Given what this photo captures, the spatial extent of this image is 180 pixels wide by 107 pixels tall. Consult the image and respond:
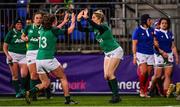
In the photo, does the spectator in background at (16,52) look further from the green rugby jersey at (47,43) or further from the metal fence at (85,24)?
the green rugby jersey at (47,43)

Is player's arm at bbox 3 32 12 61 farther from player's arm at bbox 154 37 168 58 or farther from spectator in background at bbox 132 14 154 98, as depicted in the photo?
player's arm at bbox 154 37 168 58

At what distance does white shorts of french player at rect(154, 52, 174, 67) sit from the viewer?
17328 mm

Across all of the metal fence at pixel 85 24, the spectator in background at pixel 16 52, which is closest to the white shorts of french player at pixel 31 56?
the spectator in background at pixel 16 52

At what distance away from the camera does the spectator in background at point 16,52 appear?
17891 millimetres

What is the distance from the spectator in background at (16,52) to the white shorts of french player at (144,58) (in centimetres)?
287

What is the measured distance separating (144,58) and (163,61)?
0.48m

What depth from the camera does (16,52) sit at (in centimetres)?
1809

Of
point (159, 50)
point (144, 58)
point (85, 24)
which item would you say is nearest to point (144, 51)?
point (144, 58)

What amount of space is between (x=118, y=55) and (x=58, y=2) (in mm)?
5396

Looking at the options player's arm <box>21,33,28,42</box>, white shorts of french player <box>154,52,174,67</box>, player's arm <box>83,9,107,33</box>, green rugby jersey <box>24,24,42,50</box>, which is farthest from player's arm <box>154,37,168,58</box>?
player's arm <box>21,33,28,42</box>

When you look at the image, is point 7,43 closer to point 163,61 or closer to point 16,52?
point 16,52

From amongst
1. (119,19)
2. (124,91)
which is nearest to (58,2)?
(119,19)

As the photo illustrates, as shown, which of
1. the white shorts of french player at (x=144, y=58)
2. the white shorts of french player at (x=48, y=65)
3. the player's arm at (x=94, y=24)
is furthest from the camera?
the white shorts of french player at (x=144, y=58)

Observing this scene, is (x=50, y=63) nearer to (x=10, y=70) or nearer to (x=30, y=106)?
(x=30, y=106)
